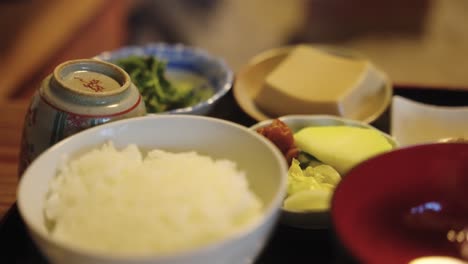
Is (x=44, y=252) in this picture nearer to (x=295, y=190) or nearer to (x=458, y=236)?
(x=295, y=190)

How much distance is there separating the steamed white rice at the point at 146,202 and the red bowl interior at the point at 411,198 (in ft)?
0.50

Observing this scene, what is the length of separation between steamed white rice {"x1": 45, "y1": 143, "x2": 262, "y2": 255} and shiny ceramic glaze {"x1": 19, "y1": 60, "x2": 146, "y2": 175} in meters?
0.07

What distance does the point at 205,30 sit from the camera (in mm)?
3520

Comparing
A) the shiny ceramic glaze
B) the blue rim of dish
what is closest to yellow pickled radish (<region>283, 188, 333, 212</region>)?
the shiny ceramic glaze

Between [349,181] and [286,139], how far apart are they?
22 cm

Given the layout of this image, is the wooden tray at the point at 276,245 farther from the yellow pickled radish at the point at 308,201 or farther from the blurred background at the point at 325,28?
the blurred background at the point at 325,28

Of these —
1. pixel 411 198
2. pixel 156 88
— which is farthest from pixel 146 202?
pixel 156 88

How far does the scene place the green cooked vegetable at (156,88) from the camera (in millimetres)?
1370

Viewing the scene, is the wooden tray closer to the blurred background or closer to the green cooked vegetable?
the green cooked vegetable

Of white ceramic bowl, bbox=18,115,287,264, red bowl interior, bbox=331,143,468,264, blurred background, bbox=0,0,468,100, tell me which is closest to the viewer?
white ceramic bowl, bbox=18,115,287,264

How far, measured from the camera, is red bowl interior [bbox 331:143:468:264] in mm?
828

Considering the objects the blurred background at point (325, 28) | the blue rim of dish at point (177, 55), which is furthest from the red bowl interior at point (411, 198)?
the blurred background at point (325, 28)

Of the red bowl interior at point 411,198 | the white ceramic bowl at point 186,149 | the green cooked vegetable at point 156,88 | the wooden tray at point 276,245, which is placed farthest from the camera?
the green cooked vegetable at point 156,88

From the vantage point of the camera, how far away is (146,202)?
0.77 meters
